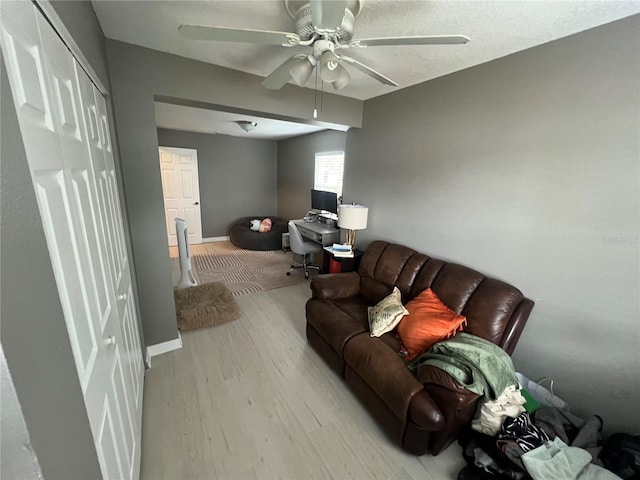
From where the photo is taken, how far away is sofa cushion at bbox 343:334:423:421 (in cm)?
A: 148

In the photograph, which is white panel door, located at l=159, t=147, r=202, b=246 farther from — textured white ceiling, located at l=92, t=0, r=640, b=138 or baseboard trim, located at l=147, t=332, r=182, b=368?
textured white ceiling, located at l=92, t=0, r=640, b=138

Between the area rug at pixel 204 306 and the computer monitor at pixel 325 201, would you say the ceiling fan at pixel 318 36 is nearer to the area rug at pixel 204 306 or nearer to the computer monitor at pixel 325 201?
the area rug at pixel 204 306

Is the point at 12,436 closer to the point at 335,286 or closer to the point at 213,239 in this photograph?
the point at 335,286

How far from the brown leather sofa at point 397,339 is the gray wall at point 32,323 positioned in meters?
1.45

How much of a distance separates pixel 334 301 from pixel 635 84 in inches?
93.0

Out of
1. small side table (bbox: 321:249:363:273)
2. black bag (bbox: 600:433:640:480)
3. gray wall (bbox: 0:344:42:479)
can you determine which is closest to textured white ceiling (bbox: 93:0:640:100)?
gray wall (bbox: 0:344:42:479)

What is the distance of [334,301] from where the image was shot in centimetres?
242

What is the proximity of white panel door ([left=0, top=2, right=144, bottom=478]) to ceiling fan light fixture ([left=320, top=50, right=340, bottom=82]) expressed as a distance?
995 millimetres

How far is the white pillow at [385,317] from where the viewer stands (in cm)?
194

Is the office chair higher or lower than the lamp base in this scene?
lower

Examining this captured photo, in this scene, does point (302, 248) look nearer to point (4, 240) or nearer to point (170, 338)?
point (170, 338)

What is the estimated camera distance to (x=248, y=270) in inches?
168

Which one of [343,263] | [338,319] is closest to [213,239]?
[343,263]

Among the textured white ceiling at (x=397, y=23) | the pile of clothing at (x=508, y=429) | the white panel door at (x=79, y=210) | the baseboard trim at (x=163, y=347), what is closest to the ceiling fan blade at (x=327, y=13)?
the textured white ceiling at (x=397, y=23)
